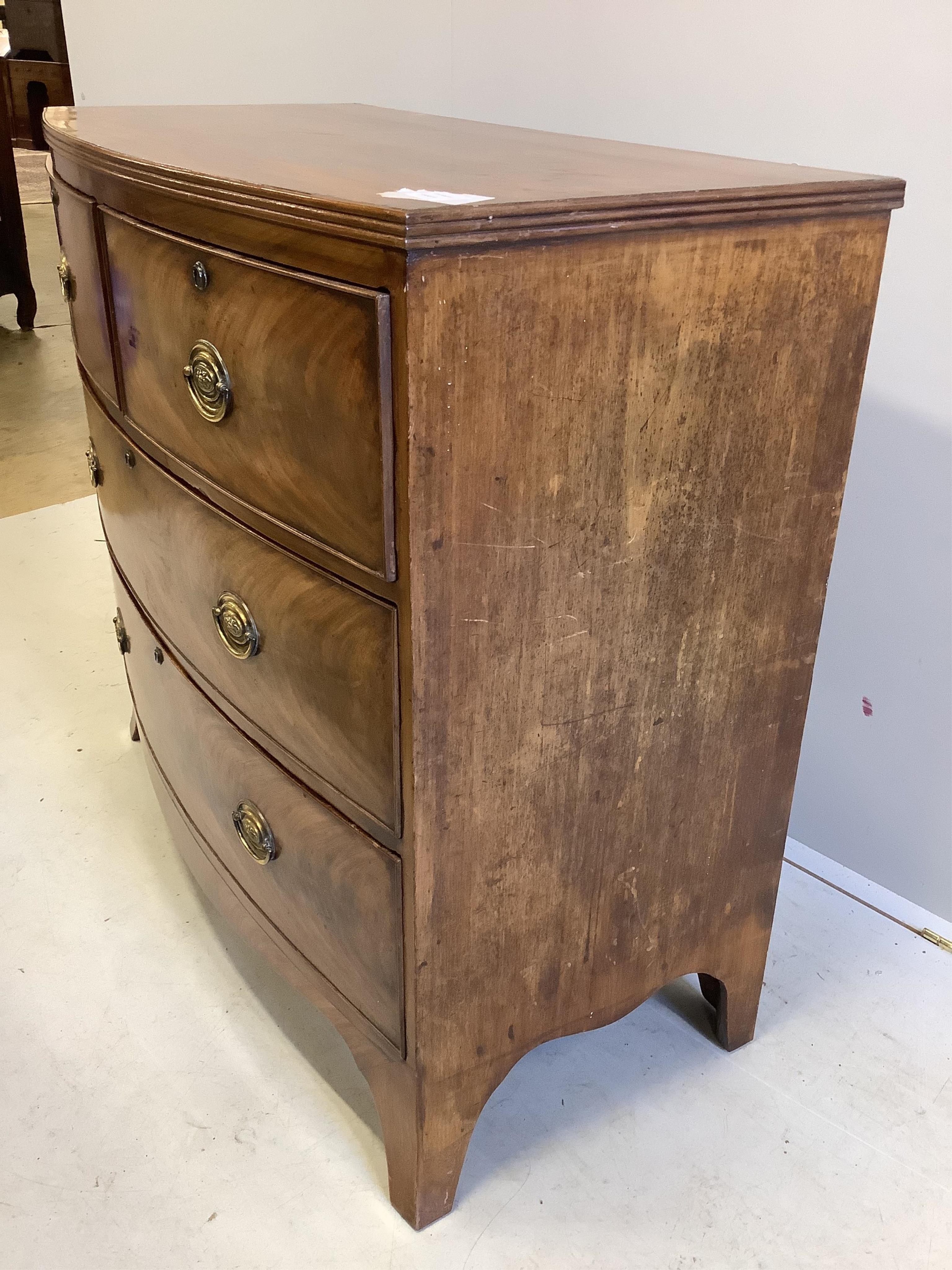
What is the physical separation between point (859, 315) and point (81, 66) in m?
2.54

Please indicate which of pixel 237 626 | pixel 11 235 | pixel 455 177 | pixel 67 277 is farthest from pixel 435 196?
pixel 11 235

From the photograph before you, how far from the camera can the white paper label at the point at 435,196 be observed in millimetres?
778

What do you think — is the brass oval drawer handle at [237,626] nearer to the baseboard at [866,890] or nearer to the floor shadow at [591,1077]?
the floor shadow at [591,1077]

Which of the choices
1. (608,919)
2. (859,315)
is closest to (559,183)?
(859,315)

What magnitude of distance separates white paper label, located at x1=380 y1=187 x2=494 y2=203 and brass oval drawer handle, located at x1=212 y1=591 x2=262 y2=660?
44 cm

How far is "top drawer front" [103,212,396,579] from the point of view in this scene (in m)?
0.82

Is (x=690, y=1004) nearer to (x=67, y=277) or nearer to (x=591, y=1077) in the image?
(x=591, y=1077)

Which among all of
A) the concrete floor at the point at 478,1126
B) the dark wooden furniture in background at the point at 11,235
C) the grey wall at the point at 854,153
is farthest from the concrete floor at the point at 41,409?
the concrete floor at the point at 478,1126

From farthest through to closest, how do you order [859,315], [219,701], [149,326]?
[219,701] → [149,326] → [859,315]

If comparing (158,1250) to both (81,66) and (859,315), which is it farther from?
(81,66)

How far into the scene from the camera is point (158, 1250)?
1.15 metres

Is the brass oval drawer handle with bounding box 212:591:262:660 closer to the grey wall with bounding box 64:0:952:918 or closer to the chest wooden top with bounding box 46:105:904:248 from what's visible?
the chest wooden top with bounding box 46:105:904:248

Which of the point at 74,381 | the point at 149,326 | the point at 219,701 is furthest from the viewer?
the point at 74,381

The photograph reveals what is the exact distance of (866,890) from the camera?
1649 mm
